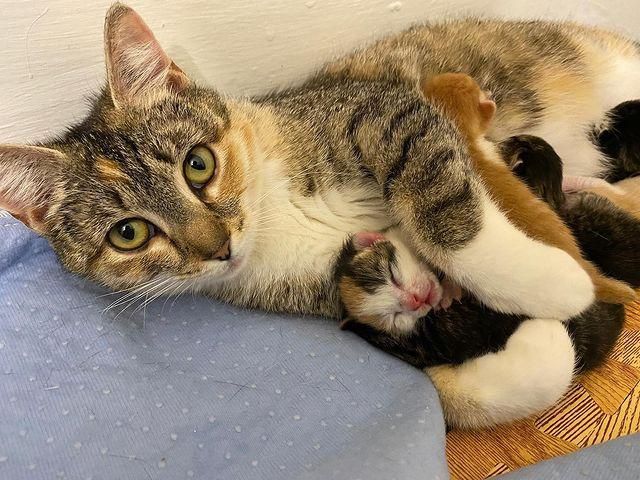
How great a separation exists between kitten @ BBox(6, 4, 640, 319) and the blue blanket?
90mm

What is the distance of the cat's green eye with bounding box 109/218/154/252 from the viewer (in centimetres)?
115

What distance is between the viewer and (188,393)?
112cm

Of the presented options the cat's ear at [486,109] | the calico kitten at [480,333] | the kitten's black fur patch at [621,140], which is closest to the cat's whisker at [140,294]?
the calico kitten at [480,333]

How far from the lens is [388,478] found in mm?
965

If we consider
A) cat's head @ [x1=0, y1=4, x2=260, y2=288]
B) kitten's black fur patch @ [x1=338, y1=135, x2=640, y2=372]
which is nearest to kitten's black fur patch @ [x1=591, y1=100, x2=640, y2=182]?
kitten's black fur patch @ [x1=338, y1=135, x2=640, y2=372]

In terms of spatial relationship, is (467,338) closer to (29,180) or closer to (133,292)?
(133,292)

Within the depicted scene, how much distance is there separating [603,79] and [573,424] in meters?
1.09

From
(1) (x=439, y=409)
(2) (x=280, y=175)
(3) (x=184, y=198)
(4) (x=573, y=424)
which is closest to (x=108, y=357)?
(3) (x=184, y=198)

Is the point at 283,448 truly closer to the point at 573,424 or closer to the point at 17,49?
the point at 573,424

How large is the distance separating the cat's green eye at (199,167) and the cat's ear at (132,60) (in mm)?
182

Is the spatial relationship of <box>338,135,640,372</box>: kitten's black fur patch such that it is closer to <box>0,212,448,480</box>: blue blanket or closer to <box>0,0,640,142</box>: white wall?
<box>0,212,448,480</box>: blue blanket

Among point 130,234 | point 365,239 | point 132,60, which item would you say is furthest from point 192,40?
point 365,239

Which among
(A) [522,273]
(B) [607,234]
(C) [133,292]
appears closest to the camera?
(A) [522,273]

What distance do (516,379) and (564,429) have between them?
15 centimetres
